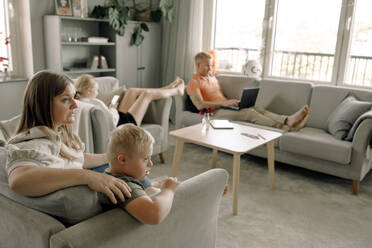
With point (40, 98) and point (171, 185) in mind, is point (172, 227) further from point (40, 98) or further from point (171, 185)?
point (40, 98)

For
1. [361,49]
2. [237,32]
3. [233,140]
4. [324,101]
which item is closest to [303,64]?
[361,49]

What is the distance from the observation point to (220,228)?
2.27 m

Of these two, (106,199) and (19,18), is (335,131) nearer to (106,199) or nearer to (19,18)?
(106,199)

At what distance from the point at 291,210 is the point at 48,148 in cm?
192

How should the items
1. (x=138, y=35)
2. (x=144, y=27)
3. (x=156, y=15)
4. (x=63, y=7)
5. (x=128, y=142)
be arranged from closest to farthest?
1. (x=128, y=142)
2. (x=63, y=7)
3. (x=138, y=35)
4. (x=144, y=27)
5. (x=156, y=15)

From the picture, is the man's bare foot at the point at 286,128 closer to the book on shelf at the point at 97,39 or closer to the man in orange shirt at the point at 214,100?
the man in orange shirt at the point at 214,100

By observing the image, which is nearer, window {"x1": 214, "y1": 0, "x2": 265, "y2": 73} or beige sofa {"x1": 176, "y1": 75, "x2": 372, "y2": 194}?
beige sofa {"x1": 176, "y1": 75, "x2": 372, "y2": 194}

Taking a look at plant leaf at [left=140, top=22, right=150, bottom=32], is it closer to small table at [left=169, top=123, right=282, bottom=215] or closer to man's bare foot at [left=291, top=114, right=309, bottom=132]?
small table at [left=169, top=123, right=282, bottom=215]

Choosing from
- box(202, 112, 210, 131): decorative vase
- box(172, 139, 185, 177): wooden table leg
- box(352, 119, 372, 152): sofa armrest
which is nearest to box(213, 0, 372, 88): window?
box(352, 119, 372, 152): sofa armrest

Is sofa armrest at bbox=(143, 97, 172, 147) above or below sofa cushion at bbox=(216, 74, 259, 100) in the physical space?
below

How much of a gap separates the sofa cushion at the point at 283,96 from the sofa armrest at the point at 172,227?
248cm

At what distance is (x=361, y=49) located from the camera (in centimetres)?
413

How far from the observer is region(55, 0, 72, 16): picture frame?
13.3 feet

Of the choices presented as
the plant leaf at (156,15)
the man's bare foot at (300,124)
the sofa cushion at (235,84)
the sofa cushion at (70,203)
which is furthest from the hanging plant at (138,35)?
the sofa cushion at (70,203)
